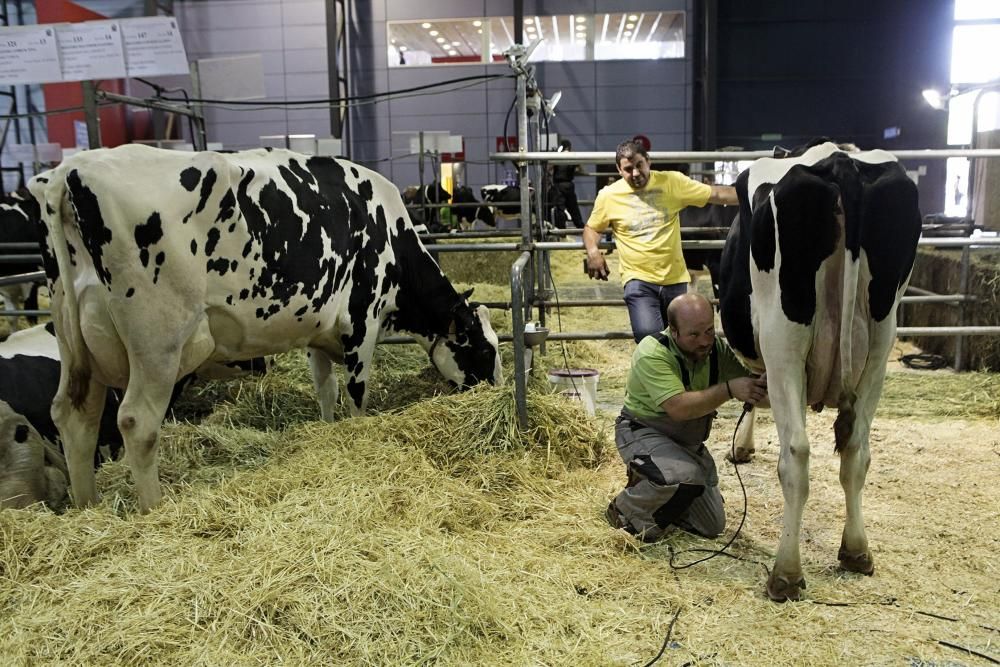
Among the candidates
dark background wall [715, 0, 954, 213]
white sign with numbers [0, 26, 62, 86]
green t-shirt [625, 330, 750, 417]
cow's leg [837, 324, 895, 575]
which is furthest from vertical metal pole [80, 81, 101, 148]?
dark background wall [715, 0, 954, 213]

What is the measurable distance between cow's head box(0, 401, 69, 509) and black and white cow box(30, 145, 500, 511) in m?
0.23

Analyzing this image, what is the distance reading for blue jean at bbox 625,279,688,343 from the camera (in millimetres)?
4789

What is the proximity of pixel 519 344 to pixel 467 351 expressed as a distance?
107cm

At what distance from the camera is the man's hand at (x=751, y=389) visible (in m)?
3.13

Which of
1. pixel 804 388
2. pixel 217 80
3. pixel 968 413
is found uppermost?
pixel 217 80

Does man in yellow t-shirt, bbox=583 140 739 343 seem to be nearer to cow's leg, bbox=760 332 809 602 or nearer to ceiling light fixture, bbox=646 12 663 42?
cow's leg, bbox=760 332 809 602

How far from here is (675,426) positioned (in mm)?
3586

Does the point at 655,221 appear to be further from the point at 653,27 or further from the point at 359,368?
the point at 653,27

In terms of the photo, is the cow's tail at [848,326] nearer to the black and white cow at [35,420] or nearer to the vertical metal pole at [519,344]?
the vertical metal pole at [519,344]

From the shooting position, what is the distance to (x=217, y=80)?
5758 millimetres

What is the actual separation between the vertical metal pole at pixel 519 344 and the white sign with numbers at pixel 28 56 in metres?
3.19

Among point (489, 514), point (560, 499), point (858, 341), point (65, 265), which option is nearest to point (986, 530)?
point (858, 341)

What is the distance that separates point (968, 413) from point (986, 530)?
207 cm

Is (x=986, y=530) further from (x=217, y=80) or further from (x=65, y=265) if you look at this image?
(x=217, y=80)
